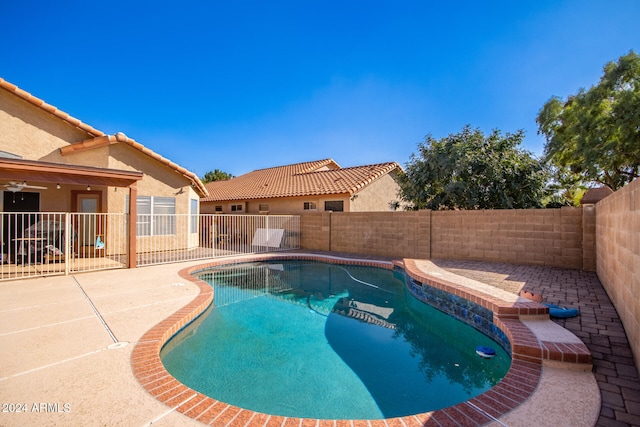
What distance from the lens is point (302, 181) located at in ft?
72.3

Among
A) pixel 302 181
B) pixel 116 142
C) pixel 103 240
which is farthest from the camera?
pixel 302 181

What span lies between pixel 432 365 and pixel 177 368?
152 inches

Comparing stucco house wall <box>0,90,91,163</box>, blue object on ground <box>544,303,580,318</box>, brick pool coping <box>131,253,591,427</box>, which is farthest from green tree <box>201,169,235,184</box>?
blue object on ground <box>544,303,580,318</box>

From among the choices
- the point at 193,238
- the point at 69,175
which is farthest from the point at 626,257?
the point at 193,238

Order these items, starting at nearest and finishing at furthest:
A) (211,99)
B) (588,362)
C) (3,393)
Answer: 1. (3,393)
2. (588,362)
3. (211,99)

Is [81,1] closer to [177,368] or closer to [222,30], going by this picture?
[222,30]

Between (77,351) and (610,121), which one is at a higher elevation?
(610,121)

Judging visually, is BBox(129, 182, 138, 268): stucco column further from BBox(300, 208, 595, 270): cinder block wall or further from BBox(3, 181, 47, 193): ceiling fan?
BBox(300, 208, 595, 270): cinder block wall

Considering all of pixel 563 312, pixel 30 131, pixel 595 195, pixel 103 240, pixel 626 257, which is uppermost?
pixel 30 131

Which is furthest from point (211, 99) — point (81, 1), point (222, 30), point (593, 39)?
point (593, 39)

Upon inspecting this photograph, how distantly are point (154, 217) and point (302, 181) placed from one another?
1063 centimetres

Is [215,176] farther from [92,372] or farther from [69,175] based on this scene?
[92,372]

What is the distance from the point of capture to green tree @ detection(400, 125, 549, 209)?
14.0 metres

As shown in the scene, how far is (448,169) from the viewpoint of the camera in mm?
14789
